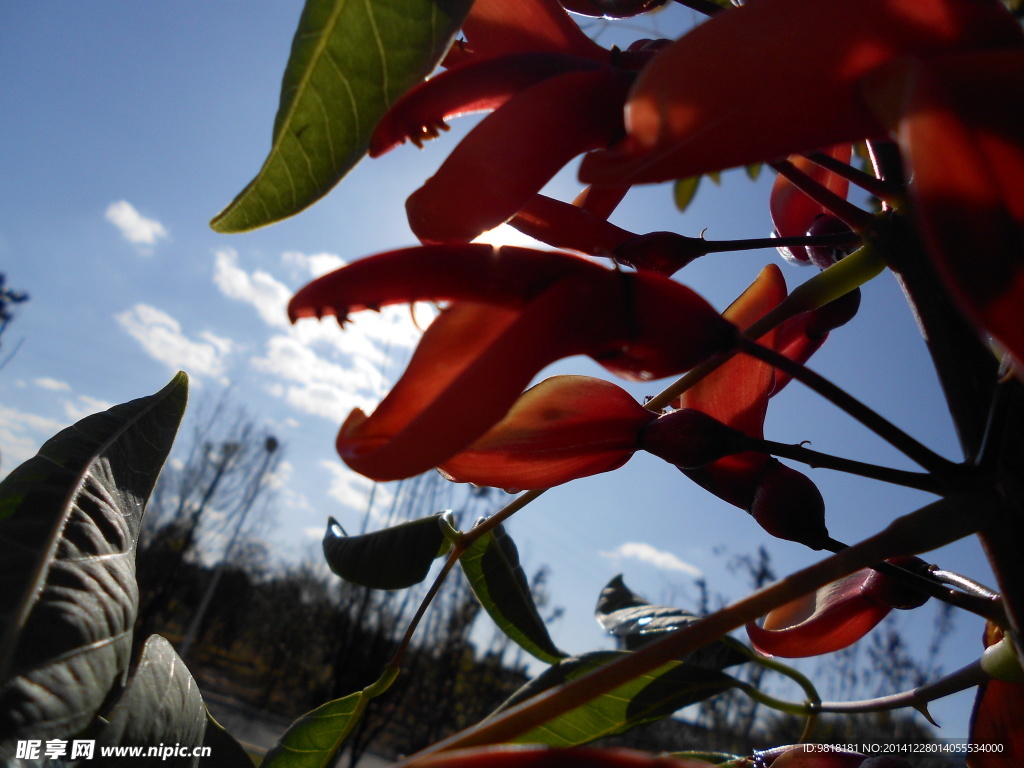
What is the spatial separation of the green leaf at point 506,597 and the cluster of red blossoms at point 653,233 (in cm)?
25

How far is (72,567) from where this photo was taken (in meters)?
0.26

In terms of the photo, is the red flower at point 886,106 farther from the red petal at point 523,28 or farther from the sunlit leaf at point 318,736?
the sunlit leaf at point 318,736

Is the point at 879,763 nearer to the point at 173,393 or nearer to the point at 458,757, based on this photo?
the point at 458,757

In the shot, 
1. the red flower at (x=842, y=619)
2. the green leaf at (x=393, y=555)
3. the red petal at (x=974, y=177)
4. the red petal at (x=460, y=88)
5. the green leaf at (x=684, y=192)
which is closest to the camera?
the red petal at (x=974, y=177)

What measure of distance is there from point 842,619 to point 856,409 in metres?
0.18

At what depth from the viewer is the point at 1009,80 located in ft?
0.51

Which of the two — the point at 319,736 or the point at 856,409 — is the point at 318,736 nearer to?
the point at 319,736

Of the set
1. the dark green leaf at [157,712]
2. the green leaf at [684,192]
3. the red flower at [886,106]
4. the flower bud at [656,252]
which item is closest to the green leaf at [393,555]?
the dark green leaf at [157,712]

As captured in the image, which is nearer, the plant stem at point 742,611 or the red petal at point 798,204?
the plant stem at point 742,611

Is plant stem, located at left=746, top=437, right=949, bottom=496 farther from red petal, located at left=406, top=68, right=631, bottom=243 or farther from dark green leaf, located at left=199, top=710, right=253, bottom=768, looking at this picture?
dark green leaf, located at left=199, top=710, right=253, bottom=768

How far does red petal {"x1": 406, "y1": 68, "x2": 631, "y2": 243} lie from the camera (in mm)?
222

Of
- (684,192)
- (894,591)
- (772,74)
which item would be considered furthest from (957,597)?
(684,192)

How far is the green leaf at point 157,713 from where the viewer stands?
266 millimetres

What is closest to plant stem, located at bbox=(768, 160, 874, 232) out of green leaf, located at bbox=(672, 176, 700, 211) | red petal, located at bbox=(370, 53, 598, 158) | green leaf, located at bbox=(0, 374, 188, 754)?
red petal, located at bbox=(370, 53, 598, 158)
